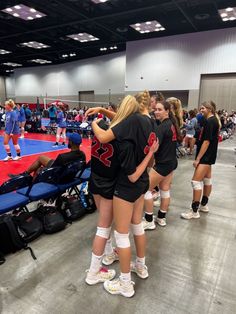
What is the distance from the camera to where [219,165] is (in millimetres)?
7211

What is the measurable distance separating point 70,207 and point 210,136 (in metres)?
2.14

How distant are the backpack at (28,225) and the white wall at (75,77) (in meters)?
18.9

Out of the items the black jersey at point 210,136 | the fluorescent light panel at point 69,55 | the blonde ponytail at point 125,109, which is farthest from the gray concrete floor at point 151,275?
the fluorescent light panel at point 69,55

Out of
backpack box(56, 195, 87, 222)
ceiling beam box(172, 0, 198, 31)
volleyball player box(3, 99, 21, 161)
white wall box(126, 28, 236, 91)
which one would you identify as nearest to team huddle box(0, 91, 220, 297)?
backpack box(56, 195, 87, 222)

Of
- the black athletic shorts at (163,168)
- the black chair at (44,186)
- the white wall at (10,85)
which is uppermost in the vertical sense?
the white wall at (10,85)

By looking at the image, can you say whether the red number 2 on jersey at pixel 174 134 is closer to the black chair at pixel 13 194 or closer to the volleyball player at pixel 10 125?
the black chair at pixel 13 194

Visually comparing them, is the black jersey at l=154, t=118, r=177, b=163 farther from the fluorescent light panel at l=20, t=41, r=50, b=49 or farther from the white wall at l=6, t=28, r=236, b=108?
the fluorescent light panel at l=20, t=41, r=50, b=49

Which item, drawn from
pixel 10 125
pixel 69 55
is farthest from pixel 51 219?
pixel 69 55

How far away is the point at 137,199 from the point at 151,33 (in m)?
16.5

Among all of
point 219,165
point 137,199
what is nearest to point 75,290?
point 137,199

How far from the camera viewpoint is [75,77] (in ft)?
78.4

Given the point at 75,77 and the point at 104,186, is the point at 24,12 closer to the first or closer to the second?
the point at 75,77

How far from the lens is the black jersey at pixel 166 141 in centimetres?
288

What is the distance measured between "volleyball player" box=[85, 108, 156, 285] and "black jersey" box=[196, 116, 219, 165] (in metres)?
1.64
